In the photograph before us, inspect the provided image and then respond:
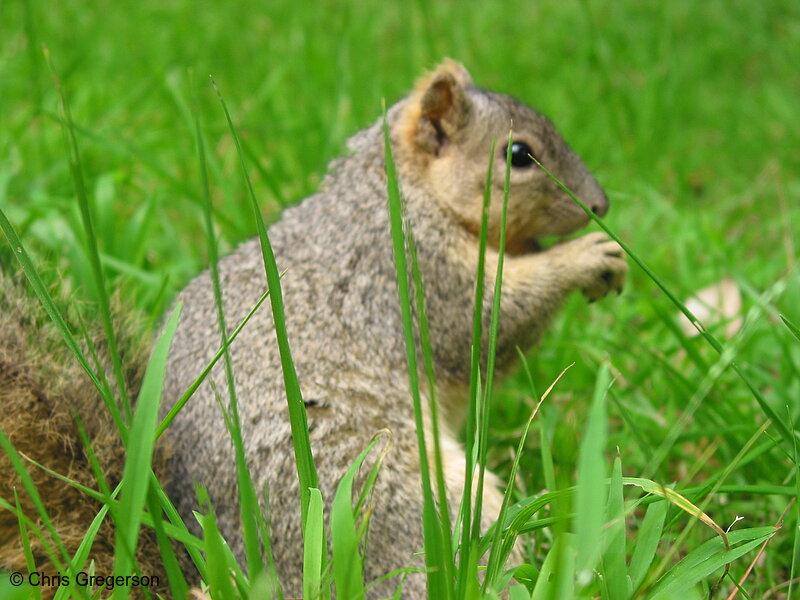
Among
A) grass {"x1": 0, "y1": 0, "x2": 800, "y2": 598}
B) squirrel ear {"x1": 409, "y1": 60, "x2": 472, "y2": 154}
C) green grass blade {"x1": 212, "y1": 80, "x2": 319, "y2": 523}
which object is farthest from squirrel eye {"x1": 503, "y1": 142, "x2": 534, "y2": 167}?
green grass blade {"x1": 212, "y1": 80, "x2": 319, "y2": 523}

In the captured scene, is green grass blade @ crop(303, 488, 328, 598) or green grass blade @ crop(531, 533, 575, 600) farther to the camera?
green grass blade @ crop(303, 488, 328, 598)

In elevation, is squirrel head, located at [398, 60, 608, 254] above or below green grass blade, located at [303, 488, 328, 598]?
above

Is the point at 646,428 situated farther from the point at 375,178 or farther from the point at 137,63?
the point at 137,63

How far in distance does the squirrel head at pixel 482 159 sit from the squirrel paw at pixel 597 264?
0.06 m

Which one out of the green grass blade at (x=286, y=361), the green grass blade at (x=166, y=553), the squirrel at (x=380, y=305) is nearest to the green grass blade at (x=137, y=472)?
the green grass blade at (x=166, y=553)

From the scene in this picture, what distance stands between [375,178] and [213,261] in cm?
112

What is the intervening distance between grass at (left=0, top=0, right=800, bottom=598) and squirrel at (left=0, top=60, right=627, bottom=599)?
7.7 inches

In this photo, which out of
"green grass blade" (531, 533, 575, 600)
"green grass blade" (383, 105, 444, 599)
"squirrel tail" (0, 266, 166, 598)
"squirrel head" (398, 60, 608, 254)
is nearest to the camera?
"green grass blade" (531, 533, 575, 600)

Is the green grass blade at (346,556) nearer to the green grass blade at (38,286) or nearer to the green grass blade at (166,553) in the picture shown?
the green grass blade at (166,553)

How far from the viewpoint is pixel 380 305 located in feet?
5.88

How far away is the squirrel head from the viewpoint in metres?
1.96

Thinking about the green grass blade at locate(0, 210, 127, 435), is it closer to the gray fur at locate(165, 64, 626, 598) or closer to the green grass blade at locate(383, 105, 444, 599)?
the green grass blade at locate(383, 105, 444, 599)

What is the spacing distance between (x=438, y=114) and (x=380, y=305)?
21.1 inches

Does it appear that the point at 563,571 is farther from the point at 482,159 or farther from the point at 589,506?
the point at 482,159
